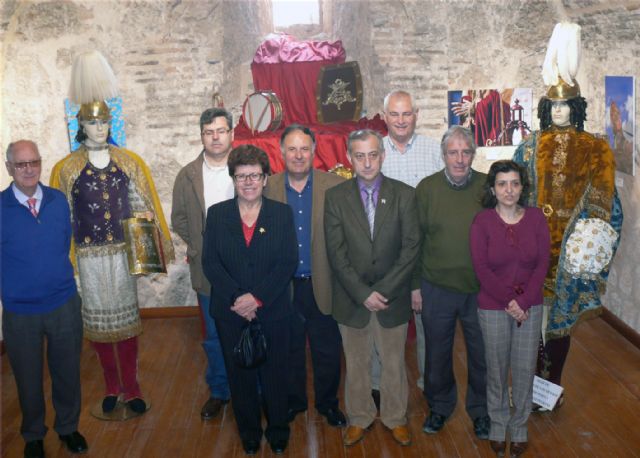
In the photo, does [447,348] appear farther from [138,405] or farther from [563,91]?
[138,405]

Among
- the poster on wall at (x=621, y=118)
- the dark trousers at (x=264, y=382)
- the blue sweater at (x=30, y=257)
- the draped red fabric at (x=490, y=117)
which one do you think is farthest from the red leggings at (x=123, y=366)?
the poster on wall at (x=621, y=118)

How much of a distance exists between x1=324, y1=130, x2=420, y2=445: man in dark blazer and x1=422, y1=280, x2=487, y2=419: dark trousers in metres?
0.17

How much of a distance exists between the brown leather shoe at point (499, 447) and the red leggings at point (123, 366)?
7.49 ft

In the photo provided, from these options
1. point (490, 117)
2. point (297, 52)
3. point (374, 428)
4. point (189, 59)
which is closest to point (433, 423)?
point (374, 428)

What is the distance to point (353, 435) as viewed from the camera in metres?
4.15

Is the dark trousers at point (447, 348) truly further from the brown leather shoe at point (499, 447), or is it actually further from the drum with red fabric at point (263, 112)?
the drum with red fabric at point (263, 112)

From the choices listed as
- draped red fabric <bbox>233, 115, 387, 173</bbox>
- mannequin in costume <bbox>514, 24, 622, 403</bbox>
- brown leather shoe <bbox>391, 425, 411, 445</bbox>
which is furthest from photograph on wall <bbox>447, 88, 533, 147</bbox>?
brown leather shoe <bbox>391, 425, 411, 445</bbox>

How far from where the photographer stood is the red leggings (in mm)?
4676

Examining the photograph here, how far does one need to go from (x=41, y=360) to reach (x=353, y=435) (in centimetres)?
183

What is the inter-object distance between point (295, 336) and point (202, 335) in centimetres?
205

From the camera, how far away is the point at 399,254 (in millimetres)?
3971

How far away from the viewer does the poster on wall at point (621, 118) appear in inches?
212

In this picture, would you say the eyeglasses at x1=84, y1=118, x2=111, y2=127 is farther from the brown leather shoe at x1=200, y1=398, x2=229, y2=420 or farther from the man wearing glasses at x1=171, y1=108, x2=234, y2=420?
the brown leather shoe at x1=200, y1=398, x2=229, y2=420

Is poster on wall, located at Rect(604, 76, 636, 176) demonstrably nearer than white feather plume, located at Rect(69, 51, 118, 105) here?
No
